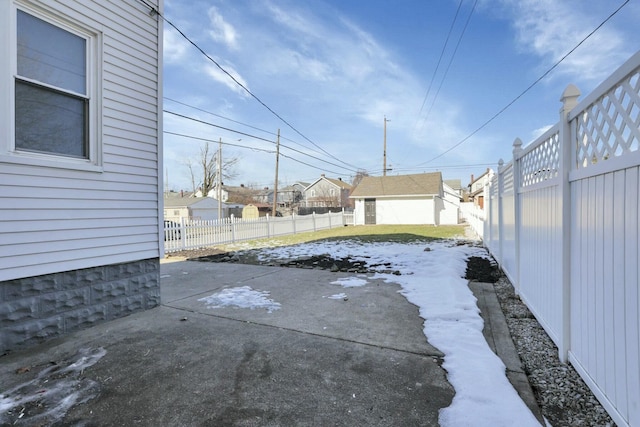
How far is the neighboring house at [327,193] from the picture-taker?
4741cm

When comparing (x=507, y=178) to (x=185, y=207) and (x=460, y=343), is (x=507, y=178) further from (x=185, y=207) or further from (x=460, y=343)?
(x=185, y=207)

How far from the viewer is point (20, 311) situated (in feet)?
9.82

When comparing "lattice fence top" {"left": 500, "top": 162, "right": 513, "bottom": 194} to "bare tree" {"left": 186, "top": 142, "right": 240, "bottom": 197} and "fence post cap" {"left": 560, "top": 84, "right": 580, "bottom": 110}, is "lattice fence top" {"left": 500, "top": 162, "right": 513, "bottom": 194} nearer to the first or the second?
"fence post cap" {"left": 560, "top": 84, "right": 580, "bottom": 110}

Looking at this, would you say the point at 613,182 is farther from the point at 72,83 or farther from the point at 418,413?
the point at 72,83

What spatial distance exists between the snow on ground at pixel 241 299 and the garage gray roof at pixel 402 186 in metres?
20.1

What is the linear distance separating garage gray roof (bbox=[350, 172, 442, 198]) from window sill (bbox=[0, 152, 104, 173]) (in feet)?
71.9

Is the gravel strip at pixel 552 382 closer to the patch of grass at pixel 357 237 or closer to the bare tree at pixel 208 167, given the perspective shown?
the patch of grass at pixel 357 237

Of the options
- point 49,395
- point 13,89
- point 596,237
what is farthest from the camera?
point 13,89

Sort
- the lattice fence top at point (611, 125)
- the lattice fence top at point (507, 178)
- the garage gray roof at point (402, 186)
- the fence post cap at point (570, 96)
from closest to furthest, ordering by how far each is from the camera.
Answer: the lattice fence top at point (611, 125)
the fence post cap at point (570, 96)
the lattice fence top at point (507, 178)
the garage gray roof at point (402, 186)

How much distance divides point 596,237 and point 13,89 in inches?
189

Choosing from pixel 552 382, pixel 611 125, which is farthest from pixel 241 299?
pixel 611 125

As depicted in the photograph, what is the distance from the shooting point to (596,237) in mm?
1988

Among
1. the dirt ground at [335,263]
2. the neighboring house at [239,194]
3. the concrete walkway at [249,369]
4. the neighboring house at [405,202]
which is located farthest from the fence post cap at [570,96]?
the neighboring house at [239,194]

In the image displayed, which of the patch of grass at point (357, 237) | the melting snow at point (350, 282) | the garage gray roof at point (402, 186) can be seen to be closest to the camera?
the melting snow at point (350, 282)
